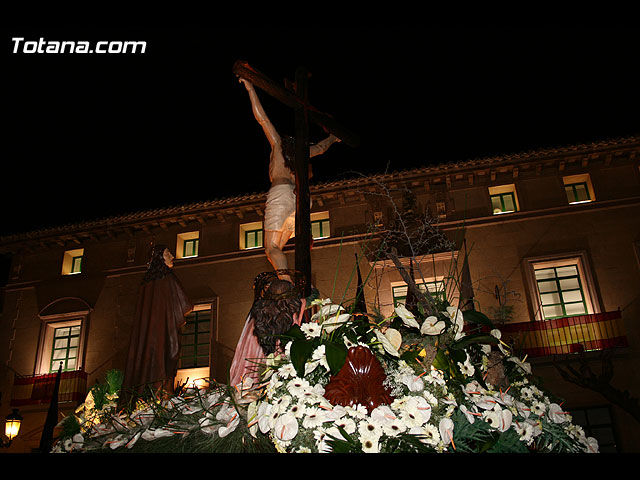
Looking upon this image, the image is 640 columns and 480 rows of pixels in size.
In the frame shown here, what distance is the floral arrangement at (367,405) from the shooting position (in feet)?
6.72

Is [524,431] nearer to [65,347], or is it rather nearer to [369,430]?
[369,430]

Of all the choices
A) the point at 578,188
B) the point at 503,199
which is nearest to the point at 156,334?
the point at 503,199

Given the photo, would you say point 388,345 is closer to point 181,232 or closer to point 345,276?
point 345,276

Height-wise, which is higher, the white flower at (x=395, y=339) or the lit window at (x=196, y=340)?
the lit window at (x=196, y=340)

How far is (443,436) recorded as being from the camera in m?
2.02

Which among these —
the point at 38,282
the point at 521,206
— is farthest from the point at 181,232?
the point at 521,206

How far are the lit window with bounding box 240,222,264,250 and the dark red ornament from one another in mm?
17354

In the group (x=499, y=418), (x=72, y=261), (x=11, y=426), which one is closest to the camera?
(x=499, y=418)

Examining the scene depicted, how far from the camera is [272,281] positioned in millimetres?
4430

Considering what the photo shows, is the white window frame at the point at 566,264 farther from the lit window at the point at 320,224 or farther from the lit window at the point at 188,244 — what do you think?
the lit window at the point at 188,244

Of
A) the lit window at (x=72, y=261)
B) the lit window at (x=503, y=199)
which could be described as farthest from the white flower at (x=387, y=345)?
the lit window at (x=72, y=261)

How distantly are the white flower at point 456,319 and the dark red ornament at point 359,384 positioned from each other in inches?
17.0

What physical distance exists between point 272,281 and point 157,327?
2.29 m

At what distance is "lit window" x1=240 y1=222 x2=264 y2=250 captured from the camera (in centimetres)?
1961
